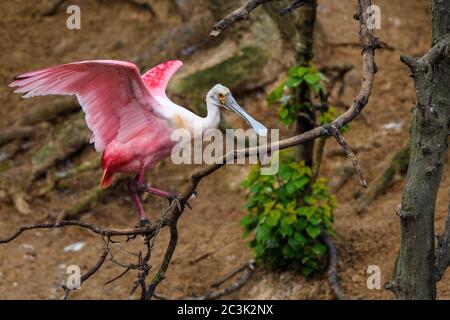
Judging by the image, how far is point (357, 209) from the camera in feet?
27.7

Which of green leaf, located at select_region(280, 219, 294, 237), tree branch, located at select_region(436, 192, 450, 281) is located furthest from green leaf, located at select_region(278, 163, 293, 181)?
tree branch, located at select_region(436, 192, 450, 281)

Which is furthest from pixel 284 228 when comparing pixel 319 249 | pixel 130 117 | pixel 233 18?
pixel 233 18

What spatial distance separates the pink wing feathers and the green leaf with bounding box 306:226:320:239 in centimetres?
198

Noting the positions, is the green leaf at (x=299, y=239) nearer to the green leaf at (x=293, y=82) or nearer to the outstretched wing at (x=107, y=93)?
the green leaf at (x=293, y=82)

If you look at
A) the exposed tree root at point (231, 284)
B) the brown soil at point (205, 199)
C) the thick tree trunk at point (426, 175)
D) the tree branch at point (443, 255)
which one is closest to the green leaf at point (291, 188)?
the brown soil at point (205, 199)

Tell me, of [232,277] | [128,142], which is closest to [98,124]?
[128,142]

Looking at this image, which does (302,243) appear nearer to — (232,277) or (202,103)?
(232,277)

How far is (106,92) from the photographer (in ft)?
19.5

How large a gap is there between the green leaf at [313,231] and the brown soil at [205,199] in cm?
49

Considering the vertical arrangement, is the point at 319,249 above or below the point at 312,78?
below

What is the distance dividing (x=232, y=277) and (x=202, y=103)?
224 centimetres

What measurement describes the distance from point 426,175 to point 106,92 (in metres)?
2.11

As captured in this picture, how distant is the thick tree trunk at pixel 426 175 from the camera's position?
5117 mm

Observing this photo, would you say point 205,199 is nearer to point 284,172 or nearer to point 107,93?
point 284,172
